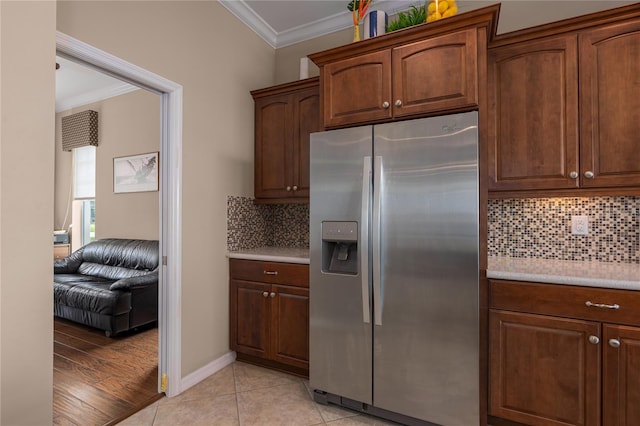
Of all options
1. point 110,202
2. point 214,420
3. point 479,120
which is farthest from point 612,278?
point 110,202

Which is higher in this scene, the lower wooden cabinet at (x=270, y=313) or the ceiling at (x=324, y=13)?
the ceiling at (x=324, y=13)

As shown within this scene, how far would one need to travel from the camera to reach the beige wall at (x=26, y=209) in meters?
1.20

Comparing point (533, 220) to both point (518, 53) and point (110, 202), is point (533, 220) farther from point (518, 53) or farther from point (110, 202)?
point (110, 202)

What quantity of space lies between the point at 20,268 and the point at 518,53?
9.01ft

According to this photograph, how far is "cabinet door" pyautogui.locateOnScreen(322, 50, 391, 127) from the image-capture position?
2.01m

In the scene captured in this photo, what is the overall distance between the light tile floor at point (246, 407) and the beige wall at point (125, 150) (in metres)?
2.56

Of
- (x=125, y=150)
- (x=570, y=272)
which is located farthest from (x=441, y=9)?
(x=125, y=150)

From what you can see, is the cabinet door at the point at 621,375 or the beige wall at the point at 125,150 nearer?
the cabinet door at the point at 621,375

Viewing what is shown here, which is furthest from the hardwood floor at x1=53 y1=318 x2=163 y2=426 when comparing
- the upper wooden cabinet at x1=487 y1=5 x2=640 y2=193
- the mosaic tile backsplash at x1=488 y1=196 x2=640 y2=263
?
the upper wooden cabinet at x1=487 y1=5 x2=640 y2=193

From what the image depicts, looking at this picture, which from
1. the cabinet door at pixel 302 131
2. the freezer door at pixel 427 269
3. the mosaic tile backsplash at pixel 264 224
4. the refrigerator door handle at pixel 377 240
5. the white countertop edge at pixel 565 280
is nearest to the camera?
the white countertop edge at pixel 565 280

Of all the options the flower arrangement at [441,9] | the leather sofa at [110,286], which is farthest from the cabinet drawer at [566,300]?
the leather sofa at [110,286]

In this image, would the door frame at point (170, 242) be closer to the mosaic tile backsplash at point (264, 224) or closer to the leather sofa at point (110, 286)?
the mosaic tile backsplash at point (264, 224)

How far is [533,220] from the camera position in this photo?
227cm

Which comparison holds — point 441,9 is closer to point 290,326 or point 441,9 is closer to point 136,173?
point 290,326
